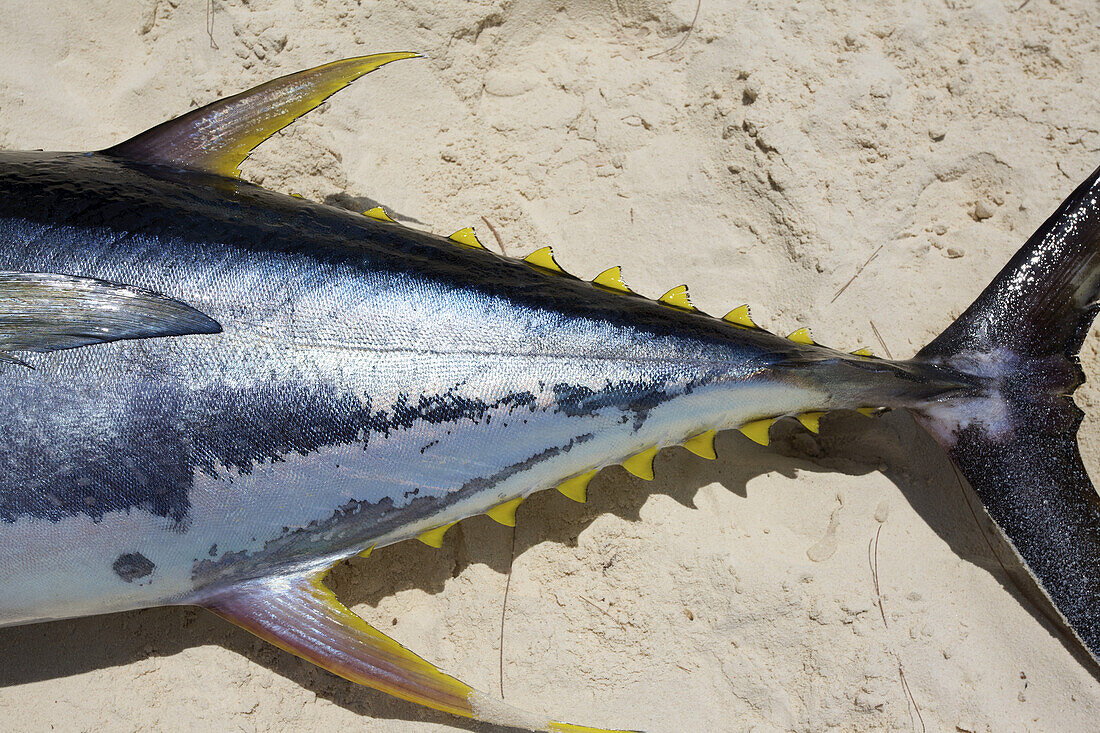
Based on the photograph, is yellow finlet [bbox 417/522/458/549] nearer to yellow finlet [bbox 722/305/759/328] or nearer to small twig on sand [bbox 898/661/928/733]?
yellow finlet [bbox 722/305/759/328]

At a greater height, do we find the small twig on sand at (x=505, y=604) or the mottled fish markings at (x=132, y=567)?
the mottled fish markings at (x=132, y=567)

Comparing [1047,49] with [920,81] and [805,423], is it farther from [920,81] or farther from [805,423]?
[805,423]

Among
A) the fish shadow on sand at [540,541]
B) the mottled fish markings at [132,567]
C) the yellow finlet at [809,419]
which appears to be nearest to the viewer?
the mottled fish markings at [132,567]

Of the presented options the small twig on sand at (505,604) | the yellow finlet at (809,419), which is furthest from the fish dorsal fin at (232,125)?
the yellow finlet at (809,419)

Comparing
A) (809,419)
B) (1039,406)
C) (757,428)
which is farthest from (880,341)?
(757,428)

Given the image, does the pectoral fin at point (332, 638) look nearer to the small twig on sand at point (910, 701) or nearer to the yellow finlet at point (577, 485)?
the yellow finlet at point (577, 485)

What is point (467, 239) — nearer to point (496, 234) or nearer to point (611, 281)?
point (611, 281)
